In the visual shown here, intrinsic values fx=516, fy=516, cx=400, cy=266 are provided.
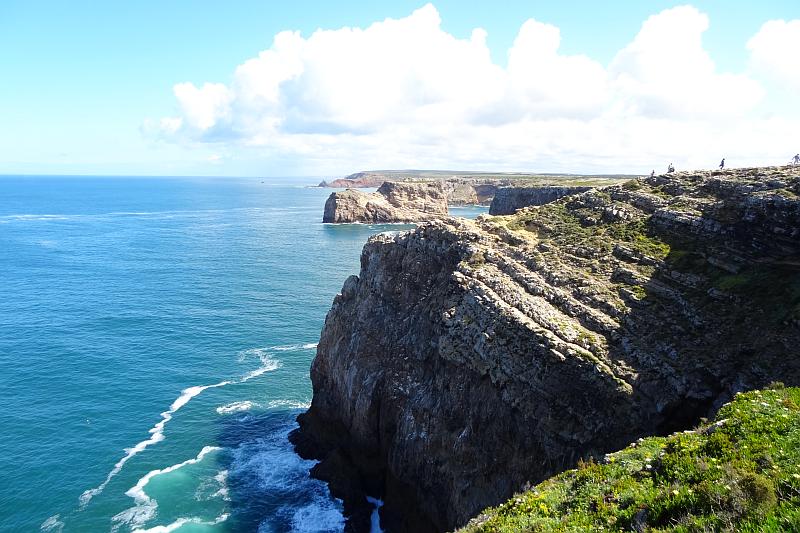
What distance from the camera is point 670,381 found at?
31.3 metres

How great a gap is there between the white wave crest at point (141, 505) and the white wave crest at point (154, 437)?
2.74 metres

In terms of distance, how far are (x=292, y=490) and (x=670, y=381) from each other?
34.0m

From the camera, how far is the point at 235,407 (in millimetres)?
60812

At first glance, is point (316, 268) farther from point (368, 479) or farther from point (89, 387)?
point (368, 479)

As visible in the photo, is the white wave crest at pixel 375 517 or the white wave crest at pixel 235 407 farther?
the white wave crest at pixel 235 407

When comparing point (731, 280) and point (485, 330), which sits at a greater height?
point (731, 280)

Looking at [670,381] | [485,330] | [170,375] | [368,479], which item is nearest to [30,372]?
[170,375]

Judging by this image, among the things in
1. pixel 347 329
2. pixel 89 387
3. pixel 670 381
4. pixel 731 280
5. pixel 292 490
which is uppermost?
pixel 731 280

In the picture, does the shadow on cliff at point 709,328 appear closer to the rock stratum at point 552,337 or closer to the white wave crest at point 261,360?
the rock stratum at point 552,337

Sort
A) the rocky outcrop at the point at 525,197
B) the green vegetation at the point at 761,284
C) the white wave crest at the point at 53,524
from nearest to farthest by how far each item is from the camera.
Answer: the green vegetation at the point at 761,284
the white wave crest at the point at 53,524
the rocky outcrop at the point at 525,197

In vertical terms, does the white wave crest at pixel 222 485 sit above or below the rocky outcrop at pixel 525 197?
below

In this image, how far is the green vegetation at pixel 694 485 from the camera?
14656 mm

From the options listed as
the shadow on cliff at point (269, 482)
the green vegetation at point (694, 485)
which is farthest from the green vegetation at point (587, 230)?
the shadow on cliff at point (269, 482)

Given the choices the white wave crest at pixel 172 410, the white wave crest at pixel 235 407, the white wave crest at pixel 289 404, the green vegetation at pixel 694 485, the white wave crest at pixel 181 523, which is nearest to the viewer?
the green vegetation at pixel 694 485
